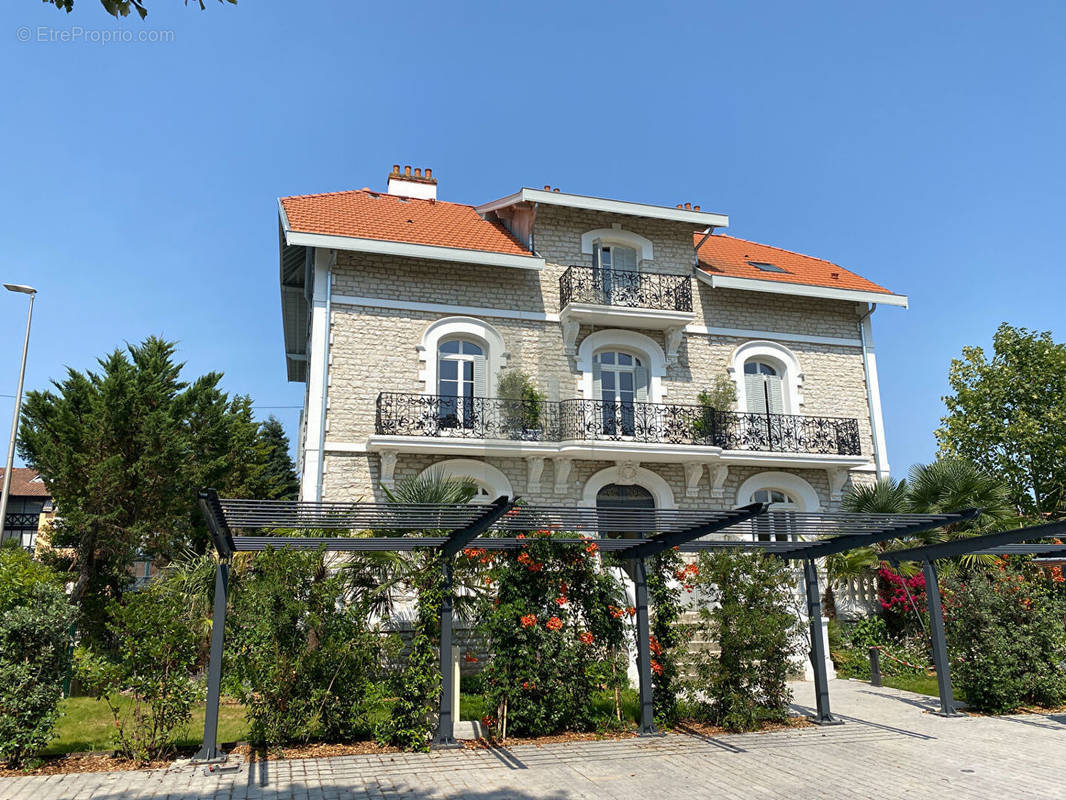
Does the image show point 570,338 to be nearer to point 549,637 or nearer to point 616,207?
point 616,207

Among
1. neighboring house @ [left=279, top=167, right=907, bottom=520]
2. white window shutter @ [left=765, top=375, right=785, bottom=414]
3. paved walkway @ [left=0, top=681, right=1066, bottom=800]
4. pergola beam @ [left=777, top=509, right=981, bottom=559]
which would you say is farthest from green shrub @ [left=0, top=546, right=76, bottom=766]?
white window shutter @ [left=765, top=375, right=785, bottom=414]

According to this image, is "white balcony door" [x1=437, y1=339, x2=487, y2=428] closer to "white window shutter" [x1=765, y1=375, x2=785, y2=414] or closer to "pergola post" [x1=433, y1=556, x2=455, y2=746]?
"white window shutter" [x1=765, y1=375, x2=785, y2=414]

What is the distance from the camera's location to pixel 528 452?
1484 centimetres

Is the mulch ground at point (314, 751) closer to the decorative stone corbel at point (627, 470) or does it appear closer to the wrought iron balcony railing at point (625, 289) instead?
the decorative stone corbel at point (627, 470)

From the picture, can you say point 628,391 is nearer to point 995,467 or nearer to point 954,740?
point 954,740

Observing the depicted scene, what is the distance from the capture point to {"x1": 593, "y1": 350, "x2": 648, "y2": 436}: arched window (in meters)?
16.2

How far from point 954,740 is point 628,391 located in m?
9.10

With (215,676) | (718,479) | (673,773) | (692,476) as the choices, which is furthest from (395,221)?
(673,773)

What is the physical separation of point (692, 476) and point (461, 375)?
4.94 m

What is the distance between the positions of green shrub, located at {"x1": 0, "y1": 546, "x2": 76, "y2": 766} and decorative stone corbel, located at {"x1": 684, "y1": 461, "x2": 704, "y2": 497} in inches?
436

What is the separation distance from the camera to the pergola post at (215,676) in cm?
762

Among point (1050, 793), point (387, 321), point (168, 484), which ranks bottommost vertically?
point (1050, 793)

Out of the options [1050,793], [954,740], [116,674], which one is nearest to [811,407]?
[954,740]

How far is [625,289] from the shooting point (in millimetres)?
16359
